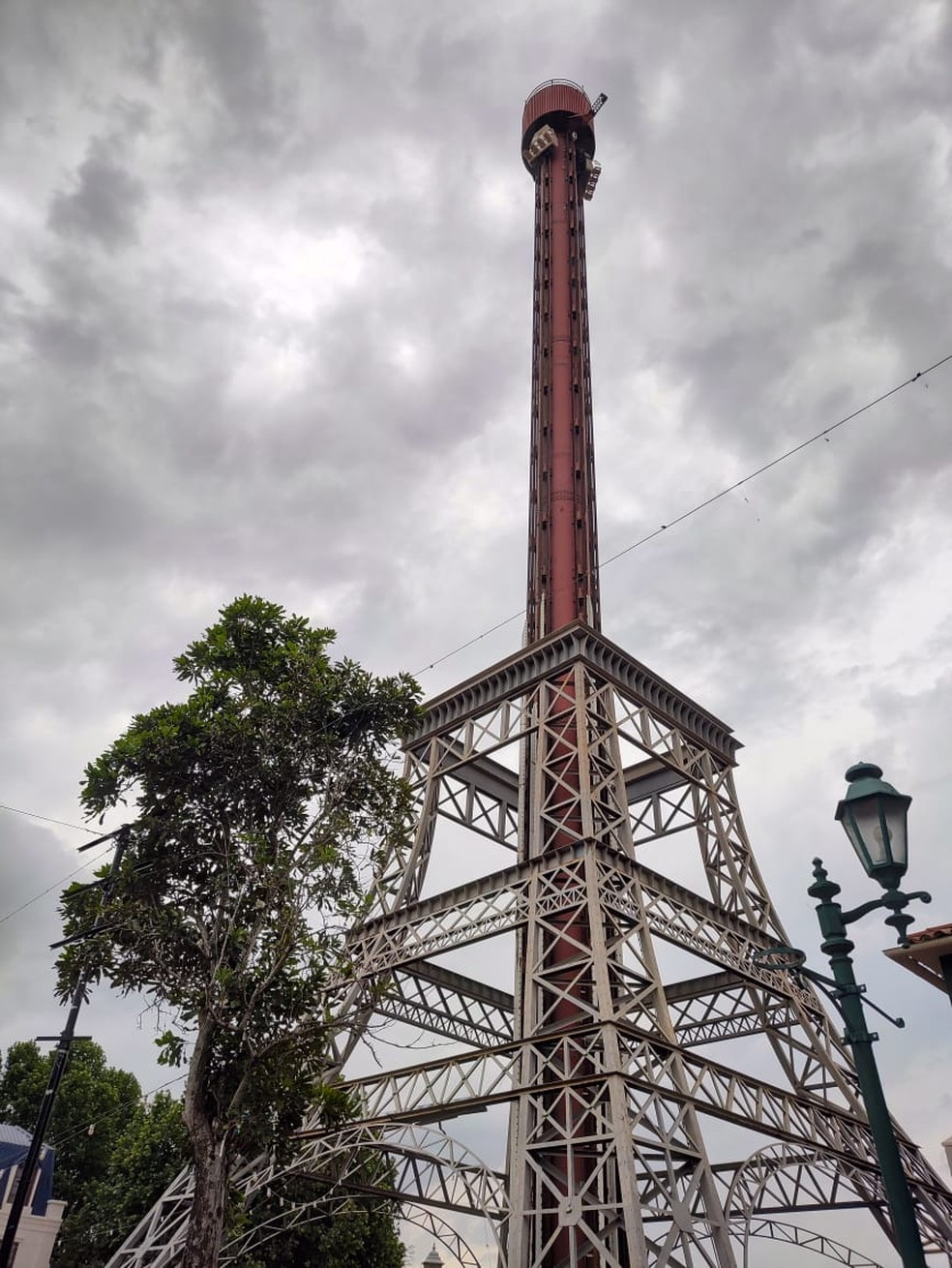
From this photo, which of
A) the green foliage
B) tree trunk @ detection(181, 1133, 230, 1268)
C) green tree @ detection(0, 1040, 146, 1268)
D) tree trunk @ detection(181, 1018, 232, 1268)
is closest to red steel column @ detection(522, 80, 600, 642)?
tree trunk @ detection(181, 1018, 232, 1268)

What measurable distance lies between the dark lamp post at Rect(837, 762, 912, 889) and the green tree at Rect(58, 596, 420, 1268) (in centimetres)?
1396

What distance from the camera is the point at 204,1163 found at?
694 inches

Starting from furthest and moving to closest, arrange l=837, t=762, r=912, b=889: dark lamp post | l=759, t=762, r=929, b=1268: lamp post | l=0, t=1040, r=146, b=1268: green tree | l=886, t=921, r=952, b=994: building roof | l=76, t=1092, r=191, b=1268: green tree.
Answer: l=0, t=1040, r=146, b=1268: green tree < l=76, t=1092, r=191, b=1268: green tree < l=886, t=921, r=952, b=994: building roof < l=837, t=762, r=912, b=889: dark lamp post < l=759, t=762, r=929, b=1268: lamp post

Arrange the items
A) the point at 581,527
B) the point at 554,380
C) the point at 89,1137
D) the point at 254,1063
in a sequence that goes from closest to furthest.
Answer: the point at 254,1063 < the point at 581,527 < the point at 554,380 < the point at 89,1137

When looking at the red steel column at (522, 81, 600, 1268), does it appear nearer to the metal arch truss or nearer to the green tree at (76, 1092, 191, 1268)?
the metal arch truss

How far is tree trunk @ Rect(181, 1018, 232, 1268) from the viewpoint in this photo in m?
16.8

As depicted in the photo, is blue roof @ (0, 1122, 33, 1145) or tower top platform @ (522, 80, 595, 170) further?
tower top platform @ (522, 80, 595, 170)

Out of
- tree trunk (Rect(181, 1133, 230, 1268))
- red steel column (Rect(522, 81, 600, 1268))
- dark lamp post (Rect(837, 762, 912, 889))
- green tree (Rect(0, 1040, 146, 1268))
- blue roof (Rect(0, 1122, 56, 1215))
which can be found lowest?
tree trunk (Rect(181, 1133, 230, 1268))

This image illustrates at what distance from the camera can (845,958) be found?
8.80m

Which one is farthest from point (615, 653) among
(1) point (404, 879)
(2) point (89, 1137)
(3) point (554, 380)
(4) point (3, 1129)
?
(2) point (89, 1137)

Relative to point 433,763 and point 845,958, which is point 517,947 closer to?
point 433,763

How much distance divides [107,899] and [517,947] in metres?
14.3

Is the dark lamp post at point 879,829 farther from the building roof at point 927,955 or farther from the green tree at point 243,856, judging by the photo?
the green tree at point 243,856

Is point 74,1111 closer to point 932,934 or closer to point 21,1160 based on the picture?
point 21,1160
